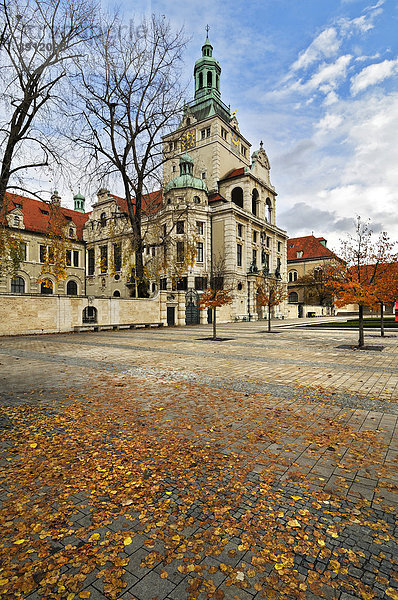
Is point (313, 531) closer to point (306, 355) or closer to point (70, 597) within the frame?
point (70, 597)

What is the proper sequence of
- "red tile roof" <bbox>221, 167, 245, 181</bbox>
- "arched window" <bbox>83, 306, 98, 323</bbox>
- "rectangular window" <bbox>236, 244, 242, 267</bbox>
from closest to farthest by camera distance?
1. "arched window" <bbox>83, 306, 98, 323</bbox>
2. "rectangular window" <bbox>236, 244, 242, 267</bbox>
3. "red tile roof" <bbox>221, 167, 245, 181</bbox>

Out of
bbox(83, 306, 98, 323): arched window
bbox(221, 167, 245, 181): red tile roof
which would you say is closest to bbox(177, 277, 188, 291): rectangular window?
bbox(83, 306, 98, 323): arched window

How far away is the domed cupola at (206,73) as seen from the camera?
4828 cm

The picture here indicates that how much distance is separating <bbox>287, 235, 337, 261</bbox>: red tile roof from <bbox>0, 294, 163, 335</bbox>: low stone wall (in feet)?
155

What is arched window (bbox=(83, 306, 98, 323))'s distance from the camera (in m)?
22.2

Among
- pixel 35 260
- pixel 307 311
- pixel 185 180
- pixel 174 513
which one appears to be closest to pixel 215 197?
pixel 185 180

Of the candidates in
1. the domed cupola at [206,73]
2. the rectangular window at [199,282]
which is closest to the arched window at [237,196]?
the rectangular window at [199,282]

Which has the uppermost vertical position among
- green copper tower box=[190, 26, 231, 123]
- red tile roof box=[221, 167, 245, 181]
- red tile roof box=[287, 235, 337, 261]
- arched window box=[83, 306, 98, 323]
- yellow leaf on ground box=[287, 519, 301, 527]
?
green copper tower box=[190, 26, 231, 123]

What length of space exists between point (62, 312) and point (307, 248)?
57646 millimetres

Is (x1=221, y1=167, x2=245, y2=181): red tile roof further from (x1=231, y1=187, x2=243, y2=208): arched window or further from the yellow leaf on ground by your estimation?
the yellow leaf on ground

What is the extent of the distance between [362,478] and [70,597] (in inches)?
104

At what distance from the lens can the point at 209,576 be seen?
1.93m

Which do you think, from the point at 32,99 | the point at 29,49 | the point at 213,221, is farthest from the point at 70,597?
the point at 213,221

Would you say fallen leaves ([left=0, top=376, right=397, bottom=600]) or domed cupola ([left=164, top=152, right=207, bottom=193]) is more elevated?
domed cupola ([left=164, top=152, right=207, bottom=193])
